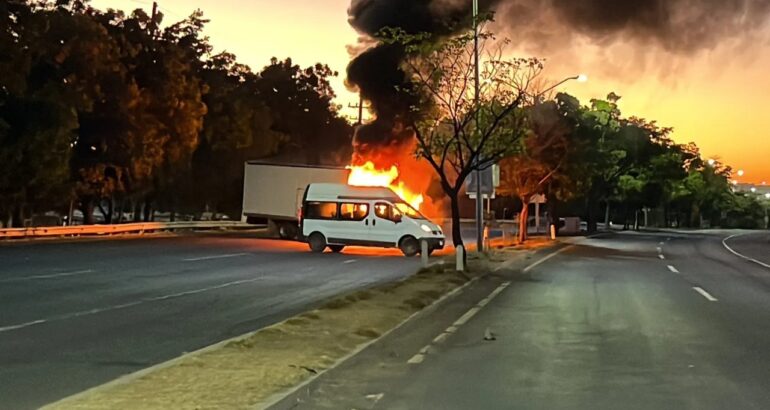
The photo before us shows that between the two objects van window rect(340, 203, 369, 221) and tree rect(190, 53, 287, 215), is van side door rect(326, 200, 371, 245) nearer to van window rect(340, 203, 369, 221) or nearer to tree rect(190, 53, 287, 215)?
van window rect(340, 203, 369, 221)

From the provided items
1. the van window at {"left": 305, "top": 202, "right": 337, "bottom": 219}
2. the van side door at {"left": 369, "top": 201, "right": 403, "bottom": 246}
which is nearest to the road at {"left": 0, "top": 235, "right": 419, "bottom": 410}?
the van side door at {"left": 369, "top": 201, "right": 403, "bottom": 246}

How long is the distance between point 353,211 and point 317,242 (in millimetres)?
1733

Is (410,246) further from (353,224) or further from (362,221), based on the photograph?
(353,224)

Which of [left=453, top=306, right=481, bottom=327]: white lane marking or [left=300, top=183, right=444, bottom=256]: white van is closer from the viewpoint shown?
[left=453, top=306, right=481, bottom=327]: white lane marking

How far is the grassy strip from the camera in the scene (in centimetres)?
711

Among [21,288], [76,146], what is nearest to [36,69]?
[76,146]

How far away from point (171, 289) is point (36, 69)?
21.7 m

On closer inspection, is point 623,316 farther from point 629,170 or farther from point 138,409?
point 629,170

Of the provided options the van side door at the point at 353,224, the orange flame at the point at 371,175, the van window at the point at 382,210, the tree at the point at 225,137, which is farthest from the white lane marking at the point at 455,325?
the tree at the point at 225,137

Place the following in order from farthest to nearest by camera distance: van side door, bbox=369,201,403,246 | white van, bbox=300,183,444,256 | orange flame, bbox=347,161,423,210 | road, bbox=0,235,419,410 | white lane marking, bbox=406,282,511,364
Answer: orange flame, bbox=347,161,423,210 → van side door, bbox=369,201,403,246 → white van, bbox=300,183,444,256 → white lane marking, bbox=406,282,511,364 → road, bbox=0,235,419,410

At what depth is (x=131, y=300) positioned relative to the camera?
15453 millimetres

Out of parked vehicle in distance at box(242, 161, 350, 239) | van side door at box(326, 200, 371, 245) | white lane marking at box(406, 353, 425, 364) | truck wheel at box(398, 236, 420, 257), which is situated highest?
parked vehicle in distance at box(242, 161, 350, 239)

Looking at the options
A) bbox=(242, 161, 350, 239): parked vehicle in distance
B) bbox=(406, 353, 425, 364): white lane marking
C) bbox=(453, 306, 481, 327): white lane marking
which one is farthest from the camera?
bbox=(242, 161, 350, 239): parked vehicle in distance

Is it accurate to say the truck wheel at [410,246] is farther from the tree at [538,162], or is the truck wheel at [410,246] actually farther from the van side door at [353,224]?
the tree at [538,162]
